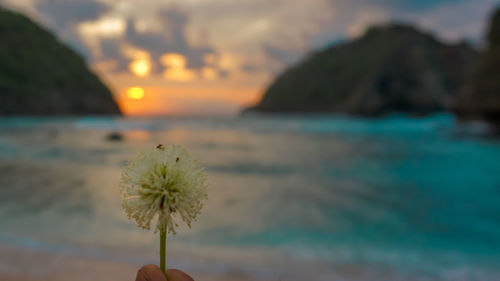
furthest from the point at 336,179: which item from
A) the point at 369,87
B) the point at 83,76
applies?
the point at 83,76

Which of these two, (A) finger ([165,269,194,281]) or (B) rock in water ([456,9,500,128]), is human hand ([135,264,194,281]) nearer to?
(A) finger ([165,269,194,281])

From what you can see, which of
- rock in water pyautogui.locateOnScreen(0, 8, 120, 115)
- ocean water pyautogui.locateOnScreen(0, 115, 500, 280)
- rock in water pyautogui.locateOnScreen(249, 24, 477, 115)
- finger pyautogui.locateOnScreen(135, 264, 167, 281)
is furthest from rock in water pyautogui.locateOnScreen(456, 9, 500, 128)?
rock in water pyautogui.locateOnScreen(0, 8, 120, 115)

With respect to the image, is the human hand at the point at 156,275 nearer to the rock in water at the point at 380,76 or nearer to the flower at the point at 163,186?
the flower at the point at 163,186

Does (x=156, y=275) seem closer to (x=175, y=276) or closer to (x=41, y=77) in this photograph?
(x=175, y=276)

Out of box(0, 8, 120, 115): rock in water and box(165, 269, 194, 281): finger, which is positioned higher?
box(0, 8, 120, 115): rock in water

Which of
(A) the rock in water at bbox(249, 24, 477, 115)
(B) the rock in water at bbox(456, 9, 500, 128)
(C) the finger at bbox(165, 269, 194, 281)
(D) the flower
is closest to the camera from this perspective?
(D) the flower
